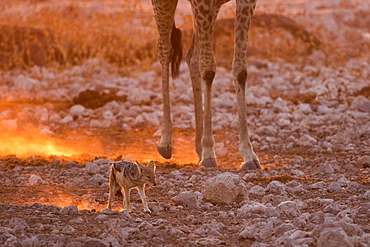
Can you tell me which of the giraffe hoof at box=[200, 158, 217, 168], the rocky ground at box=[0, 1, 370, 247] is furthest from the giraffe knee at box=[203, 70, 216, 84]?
the rocky ground at box=[0, 1, 370, 247]

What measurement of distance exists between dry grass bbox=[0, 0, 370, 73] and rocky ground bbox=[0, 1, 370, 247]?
1.42 ft

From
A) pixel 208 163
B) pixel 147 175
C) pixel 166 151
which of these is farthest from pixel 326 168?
pixel 147 175

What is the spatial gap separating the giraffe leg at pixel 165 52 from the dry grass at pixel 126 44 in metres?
5.13

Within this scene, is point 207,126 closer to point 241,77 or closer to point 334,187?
point 241,77

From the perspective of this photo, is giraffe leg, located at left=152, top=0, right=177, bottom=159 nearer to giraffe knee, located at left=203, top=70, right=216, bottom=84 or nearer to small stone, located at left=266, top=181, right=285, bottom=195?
giraffe knee, located at left=203, top=70, right=216, bottom=84

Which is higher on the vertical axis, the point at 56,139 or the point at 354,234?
the point at 354,234

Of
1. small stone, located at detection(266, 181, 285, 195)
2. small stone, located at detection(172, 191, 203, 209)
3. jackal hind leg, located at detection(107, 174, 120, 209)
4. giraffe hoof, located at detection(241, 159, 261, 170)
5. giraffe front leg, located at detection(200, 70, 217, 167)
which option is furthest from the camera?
giraffe front leg, located at detection(200, 70, 217, 167)

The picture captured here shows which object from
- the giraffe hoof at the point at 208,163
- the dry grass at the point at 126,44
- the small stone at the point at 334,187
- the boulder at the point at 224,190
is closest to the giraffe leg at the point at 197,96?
the giraffe hoof at the point at 208,163

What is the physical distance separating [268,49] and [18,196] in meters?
9.98

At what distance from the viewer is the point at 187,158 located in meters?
8.37

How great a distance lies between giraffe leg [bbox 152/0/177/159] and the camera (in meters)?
8.31

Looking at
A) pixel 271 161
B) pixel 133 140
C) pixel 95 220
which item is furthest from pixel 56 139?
pixel 95 220

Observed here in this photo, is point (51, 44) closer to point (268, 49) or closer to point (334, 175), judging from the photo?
point (268, 49)

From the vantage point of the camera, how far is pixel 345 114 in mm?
9883
